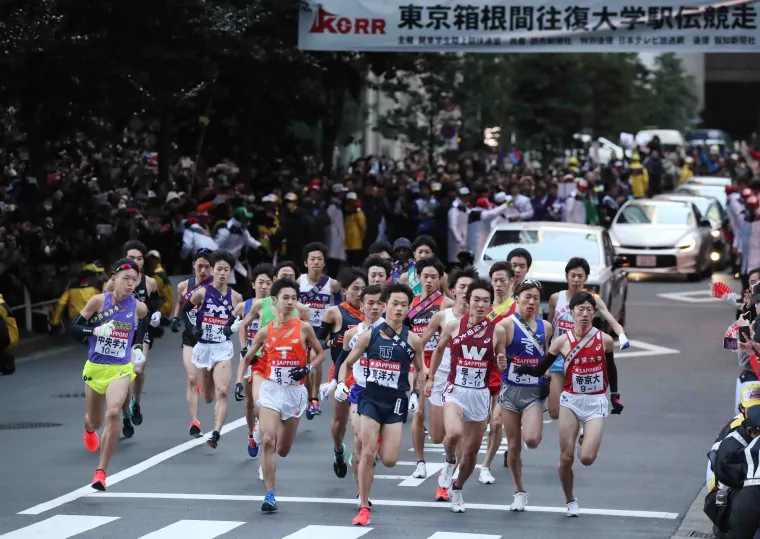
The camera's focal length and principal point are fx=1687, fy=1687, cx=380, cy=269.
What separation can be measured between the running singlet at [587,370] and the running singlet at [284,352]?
210 centimetres

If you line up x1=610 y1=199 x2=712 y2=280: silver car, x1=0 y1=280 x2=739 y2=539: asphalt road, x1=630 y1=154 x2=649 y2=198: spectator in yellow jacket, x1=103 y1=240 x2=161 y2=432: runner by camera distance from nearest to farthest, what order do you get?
1. x1=0 y1=280 x2=739 y2=539: asphalt road
2. x1=103 y1=240 x2=161 y2=432: runner
3. x1=610 y1=199 x2=712 y2=280: silver car
4. x1=630 y1=154 x2=649 y2=198: spectator in yellow jacket

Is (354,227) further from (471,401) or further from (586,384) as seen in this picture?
(586,384)

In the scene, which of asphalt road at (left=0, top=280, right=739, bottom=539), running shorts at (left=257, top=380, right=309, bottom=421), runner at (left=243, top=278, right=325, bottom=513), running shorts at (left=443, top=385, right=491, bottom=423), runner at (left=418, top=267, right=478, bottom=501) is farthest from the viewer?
runner at (left=418, top=267, right=478, bottom=501)

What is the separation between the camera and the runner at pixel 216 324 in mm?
15953

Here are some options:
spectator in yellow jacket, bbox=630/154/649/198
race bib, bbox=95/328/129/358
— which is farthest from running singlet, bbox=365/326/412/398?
spectator in yellow jacket, bbox=630/154/649/198

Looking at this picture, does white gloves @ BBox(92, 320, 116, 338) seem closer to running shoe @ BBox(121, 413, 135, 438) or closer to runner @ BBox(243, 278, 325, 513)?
runner @ BBox(243, 278, 325, 513)

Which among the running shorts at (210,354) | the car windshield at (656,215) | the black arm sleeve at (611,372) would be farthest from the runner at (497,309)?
the car windshield at (656,215)

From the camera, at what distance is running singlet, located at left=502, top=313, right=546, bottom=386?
13.0 meters

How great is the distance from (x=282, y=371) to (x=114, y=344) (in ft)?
5.86

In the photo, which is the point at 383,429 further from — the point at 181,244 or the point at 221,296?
the point at 181,244

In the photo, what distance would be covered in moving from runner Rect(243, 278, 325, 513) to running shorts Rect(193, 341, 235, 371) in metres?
→ 2.53

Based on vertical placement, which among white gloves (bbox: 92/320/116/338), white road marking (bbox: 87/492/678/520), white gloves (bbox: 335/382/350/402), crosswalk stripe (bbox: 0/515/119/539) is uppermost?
white gloves (bbox: 92/320/116/338)

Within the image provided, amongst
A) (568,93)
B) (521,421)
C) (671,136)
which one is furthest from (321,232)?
(671,136)

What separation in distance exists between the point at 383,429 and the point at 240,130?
2166cm
